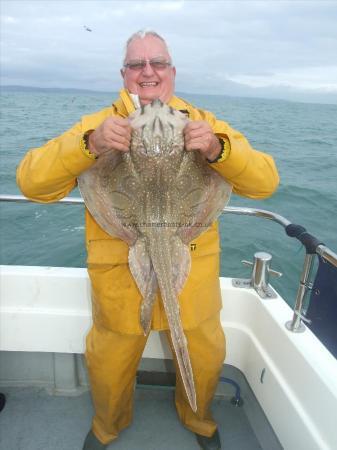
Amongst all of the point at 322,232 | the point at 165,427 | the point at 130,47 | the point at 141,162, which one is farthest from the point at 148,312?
the point at 322,232

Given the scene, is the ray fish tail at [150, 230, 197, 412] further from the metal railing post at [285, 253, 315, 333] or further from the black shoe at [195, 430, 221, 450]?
the black shoe at [195, 430, 221, 450]

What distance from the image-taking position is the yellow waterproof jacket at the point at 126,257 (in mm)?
2455

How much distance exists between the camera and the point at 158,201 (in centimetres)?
231

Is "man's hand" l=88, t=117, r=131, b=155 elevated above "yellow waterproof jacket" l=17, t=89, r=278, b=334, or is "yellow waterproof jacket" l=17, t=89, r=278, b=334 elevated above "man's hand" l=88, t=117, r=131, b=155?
"man's hand" l=88, t=117, r=131, b=155

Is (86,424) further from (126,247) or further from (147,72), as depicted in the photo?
(147,72)

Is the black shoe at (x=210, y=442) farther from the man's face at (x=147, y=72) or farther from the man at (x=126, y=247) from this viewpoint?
the man's face at (x=147, y=72)

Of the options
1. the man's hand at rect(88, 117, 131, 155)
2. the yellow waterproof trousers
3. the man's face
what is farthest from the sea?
the man's hand at rect(88, 117, 131, 155)

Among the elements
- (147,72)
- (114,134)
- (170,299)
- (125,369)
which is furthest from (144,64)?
(125,369)

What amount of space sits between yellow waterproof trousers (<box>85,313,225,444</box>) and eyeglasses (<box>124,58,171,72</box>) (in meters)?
1.88

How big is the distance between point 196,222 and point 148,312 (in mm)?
699

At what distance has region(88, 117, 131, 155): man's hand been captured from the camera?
6.78 feet

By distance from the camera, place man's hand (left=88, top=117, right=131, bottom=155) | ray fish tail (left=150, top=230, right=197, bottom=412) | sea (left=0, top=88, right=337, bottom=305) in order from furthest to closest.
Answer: sea (left=0, top=88, right=337, bottom=305), ray fish tail (left=150, top=230, right=197, bottom=412), man's hand (left=88, top=117, right=131, bottom=155)

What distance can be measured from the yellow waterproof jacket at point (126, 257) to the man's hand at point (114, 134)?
355mm

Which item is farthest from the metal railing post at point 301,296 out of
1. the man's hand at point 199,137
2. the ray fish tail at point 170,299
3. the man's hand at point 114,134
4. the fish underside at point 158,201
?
the man's hand at point 114,134
